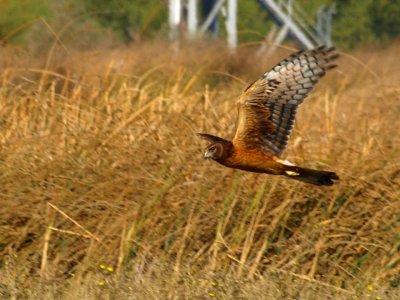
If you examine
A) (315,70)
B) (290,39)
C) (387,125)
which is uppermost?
(315,70)

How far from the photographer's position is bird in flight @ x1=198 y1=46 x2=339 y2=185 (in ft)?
23.2

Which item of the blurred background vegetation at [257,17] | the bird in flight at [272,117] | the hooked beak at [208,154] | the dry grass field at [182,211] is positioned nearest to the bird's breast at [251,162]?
the bird in flight at [272,117]

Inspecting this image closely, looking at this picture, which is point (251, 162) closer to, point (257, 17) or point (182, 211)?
point (182, 211)

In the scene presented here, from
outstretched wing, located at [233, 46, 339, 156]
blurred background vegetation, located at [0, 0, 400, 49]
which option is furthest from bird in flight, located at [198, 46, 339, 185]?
blurred background vegetation, located at [0, 0, 400, 49]

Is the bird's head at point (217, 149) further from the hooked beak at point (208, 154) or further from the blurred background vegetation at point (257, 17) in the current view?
the blurred background vegetation at point (257, 17)

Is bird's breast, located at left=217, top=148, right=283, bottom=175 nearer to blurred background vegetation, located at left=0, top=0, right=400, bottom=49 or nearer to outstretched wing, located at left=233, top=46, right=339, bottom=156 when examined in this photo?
outstretched wing, located at left=233, top=46, right=339, bottom=156

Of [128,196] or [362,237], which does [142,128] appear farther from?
[362,237]

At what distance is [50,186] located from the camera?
7758 mm

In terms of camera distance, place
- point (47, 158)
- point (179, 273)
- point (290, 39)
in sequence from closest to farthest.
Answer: point (179, 273) → point (47, 158) → point (290, 39)

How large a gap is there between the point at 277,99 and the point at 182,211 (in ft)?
3.07

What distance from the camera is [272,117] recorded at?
745 centimetres

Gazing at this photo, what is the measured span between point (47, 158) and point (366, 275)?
2274 mm

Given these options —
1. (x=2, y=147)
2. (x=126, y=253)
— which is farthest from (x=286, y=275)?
(x=2, y=147)

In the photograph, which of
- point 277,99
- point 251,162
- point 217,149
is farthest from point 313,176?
point 277,99
